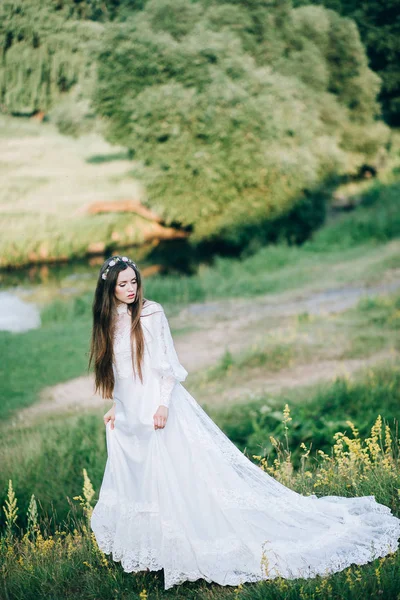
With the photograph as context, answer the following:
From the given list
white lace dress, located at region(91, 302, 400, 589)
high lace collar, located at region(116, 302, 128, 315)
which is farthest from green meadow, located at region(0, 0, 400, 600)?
high lace collar, located at region(116, 302, 128, 315)

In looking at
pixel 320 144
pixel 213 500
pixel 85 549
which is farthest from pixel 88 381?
pixel 320 144

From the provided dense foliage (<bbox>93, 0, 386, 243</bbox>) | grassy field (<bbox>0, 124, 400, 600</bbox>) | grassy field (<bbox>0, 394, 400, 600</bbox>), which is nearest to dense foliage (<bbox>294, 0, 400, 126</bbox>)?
dense foliage (<bbox>93, 0, 386, 243</bbox>)

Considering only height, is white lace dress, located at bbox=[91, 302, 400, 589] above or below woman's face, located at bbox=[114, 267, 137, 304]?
below

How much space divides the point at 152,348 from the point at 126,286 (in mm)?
293

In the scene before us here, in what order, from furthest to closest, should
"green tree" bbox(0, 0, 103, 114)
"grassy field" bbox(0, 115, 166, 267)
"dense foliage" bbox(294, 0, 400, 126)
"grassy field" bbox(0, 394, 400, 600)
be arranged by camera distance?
"dense foliage" bbox(294, 0, 400, 126) → "grassy field" bbox(0, 115, 166, 267) → "green tree" bbox(0, 0, 103, 114) → "grassy field" bbox(0, 394, 400, 600)

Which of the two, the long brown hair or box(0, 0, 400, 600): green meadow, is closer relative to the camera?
the long brown hair

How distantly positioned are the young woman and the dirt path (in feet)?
12.2

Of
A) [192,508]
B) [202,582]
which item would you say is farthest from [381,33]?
[202,582]

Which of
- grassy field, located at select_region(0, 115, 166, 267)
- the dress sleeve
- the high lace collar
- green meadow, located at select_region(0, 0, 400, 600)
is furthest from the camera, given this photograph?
grassy field, located at select_region(0, 115, 166, 267)

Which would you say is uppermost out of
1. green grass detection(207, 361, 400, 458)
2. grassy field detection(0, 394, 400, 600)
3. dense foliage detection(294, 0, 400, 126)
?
dense foliage detection(294, 0, 400, 126)

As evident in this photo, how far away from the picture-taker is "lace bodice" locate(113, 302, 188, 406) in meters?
2.80

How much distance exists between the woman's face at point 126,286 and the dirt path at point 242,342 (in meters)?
3.91

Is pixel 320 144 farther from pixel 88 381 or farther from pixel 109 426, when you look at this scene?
pixel 109 426

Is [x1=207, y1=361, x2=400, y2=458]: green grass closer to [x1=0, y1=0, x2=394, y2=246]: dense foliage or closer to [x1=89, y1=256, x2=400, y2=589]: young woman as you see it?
[x1=89, y1=256, x2=400, y2=589]: young woman
